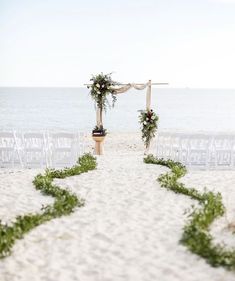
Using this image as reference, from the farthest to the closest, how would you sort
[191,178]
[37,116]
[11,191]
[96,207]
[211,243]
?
[37,116] < [191,178] < [11,191] < [96,207] < [211,243]

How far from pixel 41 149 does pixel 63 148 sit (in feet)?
1.86

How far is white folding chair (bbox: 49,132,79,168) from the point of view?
1202cm

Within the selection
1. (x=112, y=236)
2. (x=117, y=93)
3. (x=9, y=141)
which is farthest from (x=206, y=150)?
(x=112, y=236)

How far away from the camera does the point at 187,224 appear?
6.68 meters

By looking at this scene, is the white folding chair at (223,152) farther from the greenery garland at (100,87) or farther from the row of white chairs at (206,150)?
the greenery garland at (100,87)

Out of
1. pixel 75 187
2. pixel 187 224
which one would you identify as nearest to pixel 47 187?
pixel 75 187

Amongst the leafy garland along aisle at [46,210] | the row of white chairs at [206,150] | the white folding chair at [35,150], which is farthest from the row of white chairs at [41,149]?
the row of white chairs at [206,150]

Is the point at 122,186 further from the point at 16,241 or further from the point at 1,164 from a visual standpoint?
the point at 1,164

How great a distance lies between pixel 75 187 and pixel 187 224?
10.3ft

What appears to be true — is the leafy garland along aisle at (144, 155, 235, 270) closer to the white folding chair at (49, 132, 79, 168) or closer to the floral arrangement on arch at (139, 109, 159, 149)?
the white folding chair at (49, 132, 79, 168)

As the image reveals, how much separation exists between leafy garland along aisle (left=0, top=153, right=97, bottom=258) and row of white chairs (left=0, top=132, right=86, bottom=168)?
1394mm

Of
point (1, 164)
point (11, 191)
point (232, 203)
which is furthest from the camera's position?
point (1, 164)

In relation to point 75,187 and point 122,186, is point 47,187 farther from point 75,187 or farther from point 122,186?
point 122,186

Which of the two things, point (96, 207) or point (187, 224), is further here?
point (96, 207)
